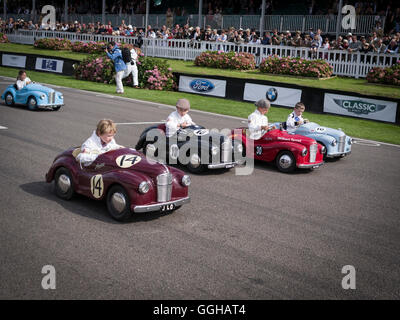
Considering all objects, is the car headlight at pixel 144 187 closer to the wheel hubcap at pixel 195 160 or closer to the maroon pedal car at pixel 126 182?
the maroon pedal car at pixel 126 182

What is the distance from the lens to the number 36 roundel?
684cm

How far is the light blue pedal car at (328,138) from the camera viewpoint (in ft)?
37.3

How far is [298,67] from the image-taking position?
24.7m

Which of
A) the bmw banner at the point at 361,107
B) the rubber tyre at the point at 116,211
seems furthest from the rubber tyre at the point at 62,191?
the bmw banner at the point at 361,107

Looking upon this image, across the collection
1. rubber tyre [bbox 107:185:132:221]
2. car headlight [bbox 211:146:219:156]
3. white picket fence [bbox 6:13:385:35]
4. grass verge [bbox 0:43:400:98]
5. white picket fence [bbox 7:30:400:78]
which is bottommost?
rubber tyre [bbox 107:185:132:221]

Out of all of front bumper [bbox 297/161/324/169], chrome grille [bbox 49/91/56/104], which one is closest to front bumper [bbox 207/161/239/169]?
front bumper [bbox 297/161/324/169]

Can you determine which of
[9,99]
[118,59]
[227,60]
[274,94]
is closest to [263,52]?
[227,60]

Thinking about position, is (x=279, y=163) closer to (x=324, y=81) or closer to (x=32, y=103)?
(x=32, y=103)

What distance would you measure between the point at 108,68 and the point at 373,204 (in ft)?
62.9

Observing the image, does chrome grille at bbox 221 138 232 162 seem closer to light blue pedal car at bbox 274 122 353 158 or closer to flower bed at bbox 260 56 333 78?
light blue pedal car at bbox 274 122 353 158

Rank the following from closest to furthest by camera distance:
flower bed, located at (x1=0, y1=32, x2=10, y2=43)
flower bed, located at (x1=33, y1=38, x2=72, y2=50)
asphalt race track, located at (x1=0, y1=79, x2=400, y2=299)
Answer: asphalt race track, located at (x1=0, y1=79, x2=400, y2=299) → flower bed, located at (x1=33, y1=38, x2=72, y2=50) → flower bed, located at (x1=0, y1=32, x2=10, y2=43)

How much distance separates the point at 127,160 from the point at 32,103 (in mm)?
10125

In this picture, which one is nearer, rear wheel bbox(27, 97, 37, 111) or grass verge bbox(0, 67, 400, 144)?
rear wheel bbox(27, 97, 37, 111)

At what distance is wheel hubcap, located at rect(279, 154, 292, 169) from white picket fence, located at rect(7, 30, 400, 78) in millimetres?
15932
